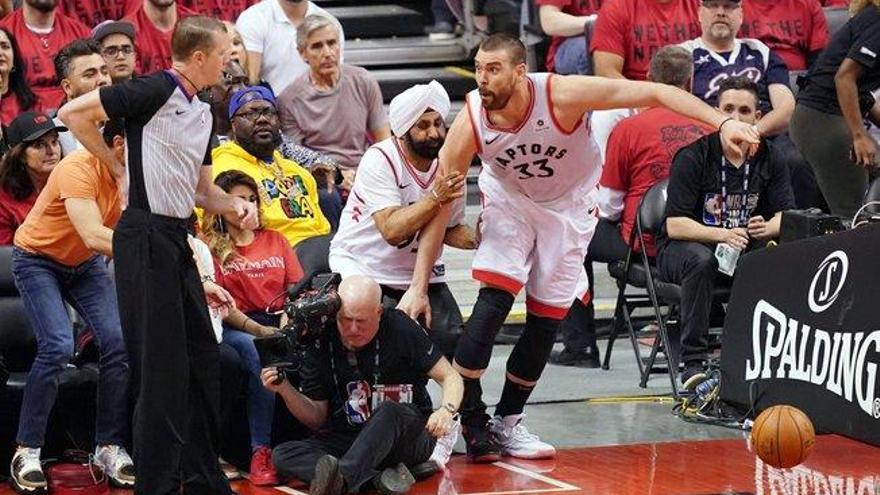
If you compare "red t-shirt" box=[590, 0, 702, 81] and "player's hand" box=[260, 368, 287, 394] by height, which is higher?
"red t-shirt" box=[590, 0, 702, 81]

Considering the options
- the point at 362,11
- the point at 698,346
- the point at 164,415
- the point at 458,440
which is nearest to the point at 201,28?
the point at 164,415

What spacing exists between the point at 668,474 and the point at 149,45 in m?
4.54

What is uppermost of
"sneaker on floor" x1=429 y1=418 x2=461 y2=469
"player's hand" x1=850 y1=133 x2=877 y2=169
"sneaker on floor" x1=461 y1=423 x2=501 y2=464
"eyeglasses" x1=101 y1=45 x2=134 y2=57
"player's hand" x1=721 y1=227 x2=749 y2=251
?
"eyeglasses" x1=101 y1=45 x2=134 y2=57

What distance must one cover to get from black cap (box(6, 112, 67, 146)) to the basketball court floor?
1.72m

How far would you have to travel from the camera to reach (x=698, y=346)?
963 cm

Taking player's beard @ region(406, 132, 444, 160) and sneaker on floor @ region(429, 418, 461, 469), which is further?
player's beard @ region(406, 132, 444, 160)

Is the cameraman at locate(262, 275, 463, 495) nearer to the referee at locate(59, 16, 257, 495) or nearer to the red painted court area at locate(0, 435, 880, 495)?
the red painted court area at locate(0, 435, 880, 495)

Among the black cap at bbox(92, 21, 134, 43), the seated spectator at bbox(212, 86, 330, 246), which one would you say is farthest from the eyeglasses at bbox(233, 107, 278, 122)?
the black cap at bbox(92, 21, 134, 43)

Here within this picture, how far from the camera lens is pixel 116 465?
8.12m

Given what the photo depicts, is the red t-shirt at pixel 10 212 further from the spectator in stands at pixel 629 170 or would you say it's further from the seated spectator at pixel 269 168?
the spectator in stands at pixel 629 170

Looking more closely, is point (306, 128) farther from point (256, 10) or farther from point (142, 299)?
point (142, 299)

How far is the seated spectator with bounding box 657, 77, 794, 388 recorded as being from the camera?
9.66 m

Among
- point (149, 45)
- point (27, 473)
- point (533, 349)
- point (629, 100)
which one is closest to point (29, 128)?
point (27, 473)

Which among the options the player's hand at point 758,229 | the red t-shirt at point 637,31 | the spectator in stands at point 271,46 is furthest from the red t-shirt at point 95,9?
the player's hand at point 758,229
